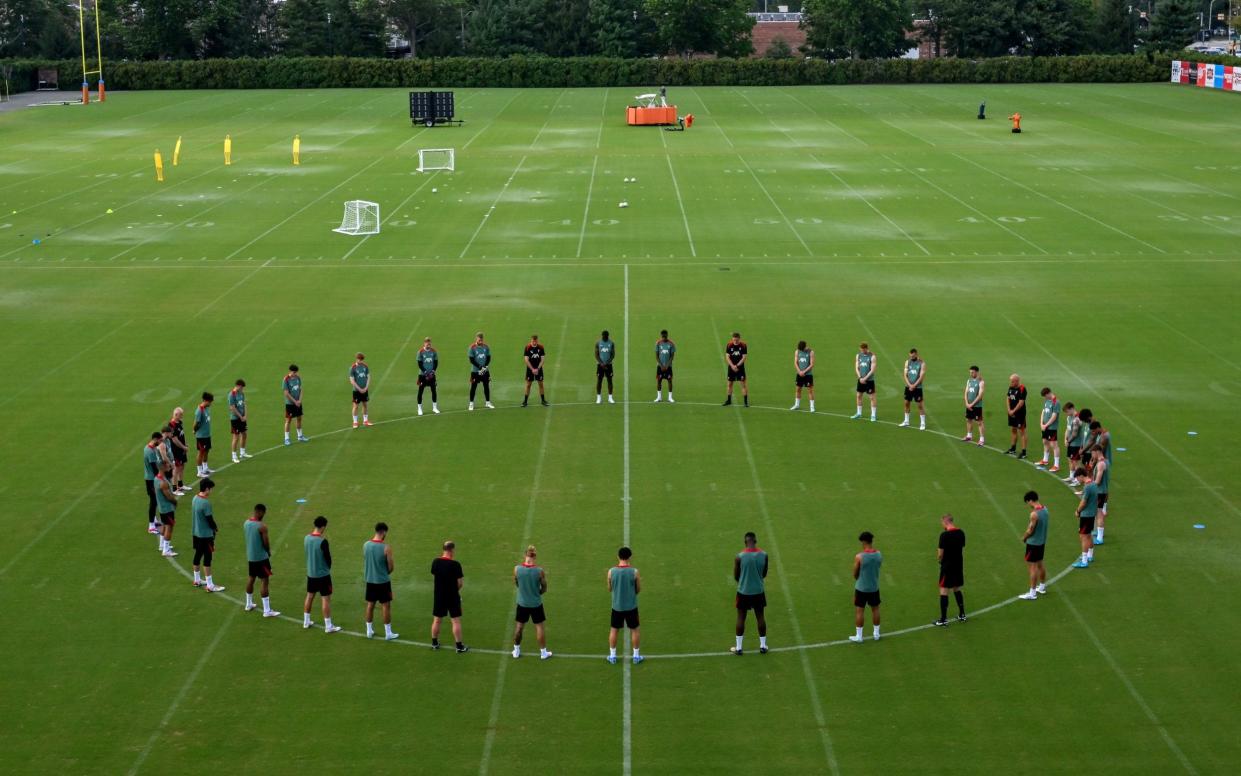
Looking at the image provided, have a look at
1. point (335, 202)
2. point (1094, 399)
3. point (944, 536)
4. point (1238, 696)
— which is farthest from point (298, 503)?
point (335, 202)

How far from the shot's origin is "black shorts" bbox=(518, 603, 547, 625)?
720 inches

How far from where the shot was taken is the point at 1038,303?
39.8 metres

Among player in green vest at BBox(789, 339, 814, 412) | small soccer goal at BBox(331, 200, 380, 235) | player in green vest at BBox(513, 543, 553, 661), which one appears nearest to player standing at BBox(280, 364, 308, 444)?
player in green vest at BBox(789, 339, 814, 412)

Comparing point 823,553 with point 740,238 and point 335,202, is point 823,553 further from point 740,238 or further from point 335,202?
point 335,202

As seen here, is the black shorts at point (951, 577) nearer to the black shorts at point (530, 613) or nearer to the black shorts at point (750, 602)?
the black shorts at point (750, 602)

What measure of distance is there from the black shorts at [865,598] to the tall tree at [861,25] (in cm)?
12722

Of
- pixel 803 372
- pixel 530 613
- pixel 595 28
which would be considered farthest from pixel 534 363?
pixel 595 28

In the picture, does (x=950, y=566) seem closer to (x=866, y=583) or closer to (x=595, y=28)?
(x=866, y=583)

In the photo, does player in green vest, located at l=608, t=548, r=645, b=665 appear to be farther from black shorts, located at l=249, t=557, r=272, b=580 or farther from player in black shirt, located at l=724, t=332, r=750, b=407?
player in black shirt, located at l=724, t=332, r=750, b=407

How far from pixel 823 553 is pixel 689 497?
124 inches

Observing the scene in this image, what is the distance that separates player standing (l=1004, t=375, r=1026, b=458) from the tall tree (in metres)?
119

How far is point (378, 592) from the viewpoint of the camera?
18906 mm

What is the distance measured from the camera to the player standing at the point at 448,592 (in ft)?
60.5

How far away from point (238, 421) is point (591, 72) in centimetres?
10415
